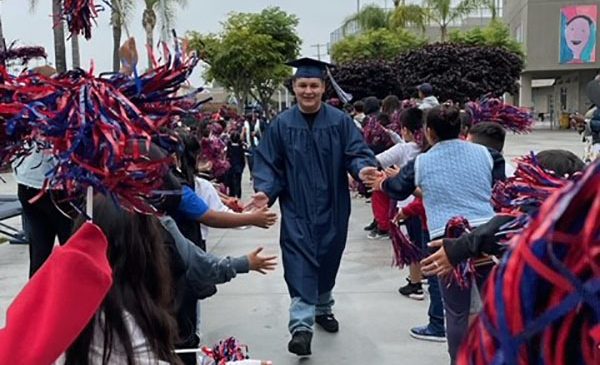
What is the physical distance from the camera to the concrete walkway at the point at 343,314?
172 inches

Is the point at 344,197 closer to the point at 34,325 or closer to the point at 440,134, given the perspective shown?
the point at 440,134

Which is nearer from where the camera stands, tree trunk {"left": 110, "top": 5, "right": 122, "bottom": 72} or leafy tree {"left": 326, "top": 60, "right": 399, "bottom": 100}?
tree trunk {"left": 110, "top": 5, "right": 122, "bottom": 72}

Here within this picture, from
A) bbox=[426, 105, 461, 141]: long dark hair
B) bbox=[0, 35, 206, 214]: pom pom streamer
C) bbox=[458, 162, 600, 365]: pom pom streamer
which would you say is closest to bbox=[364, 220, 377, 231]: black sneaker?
bbox=[426, 105, 461, 141]: long dark hair

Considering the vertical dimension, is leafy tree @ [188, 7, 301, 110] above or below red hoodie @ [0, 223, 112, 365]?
above

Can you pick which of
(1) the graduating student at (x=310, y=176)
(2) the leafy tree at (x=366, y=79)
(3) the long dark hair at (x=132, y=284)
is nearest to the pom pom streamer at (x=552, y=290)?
(3) the long dark hair at (x=132, y=284)

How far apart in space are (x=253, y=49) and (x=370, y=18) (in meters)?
15.7

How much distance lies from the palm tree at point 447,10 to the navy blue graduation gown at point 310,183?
33.2 metres

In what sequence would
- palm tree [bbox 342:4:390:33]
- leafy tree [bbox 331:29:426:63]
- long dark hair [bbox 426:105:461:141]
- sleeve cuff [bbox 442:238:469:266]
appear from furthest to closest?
palm tree [bbox 342:4:390:33] < leafy tree [bbox 331:29:426:63] < long dark hair [bbox 426:105:461:141] < sleeve cuff [bbox 442:238:469:266]

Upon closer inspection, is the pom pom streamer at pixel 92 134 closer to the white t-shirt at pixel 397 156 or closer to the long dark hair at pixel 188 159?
the long dark hair at pixel 188 159

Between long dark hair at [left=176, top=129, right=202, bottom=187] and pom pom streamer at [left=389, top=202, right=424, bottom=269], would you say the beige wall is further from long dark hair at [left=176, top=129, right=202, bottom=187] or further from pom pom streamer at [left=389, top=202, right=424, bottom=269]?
long dark hair at [left=176, top=129, right=202, bottom=187]

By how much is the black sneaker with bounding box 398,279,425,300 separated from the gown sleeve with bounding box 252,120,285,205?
5.54 feet

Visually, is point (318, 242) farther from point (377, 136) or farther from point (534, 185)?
point (377, 136)

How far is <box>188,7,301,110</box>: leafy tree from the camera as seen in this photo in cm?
2911

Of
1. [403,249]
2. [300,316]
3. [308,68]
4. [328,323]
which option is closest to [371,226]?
[403,249]
